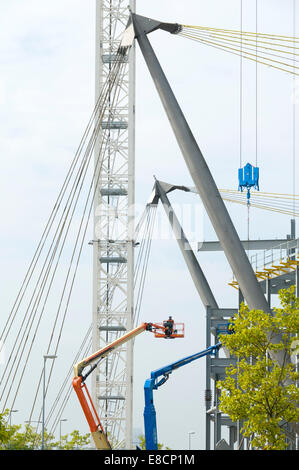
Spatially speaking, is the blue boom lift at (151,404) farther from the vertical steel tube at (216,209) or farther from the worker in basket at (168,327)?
the vertical steel tube at (216,209)

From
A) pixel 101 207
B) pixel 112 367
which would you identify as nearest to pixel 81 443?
pixel 112 367

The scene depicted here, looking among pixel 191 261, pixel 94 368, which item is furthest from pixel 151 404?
pixel 191 261

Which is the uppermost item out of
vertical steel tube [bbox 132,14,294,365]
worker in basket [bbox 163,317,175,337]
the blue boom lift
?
vertical steel tube [bbox 132,14,294,365]

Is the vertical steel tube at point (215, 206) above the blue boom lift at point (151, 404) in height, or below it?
above

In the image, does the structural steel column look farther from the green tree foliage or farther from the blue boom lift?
the green tree foliage

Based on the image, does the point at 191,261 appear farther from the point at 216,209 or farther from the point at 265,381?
the point at 265,381

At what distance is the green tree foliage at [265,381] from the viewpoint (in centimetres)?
3906

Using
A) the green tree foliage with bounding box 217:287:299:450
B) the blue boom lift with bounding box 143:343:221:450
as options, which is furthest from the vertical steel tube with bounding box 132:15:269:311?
the blue boom lift with bounding box 143:343:221:450

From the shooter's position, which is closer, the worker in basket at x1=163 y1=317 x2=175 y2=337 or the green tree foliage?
the green tree foliage

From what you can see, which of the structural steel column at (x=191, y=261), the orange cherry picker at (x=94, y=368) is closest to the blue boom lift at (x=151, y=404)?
the orange cherry picker at (x=94, y=368)

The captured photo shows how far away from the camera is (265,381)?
3944 cm

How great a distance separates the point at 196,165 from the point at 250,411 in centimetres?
1123

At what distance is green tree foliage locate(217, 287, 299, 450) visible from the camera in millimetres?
39062
